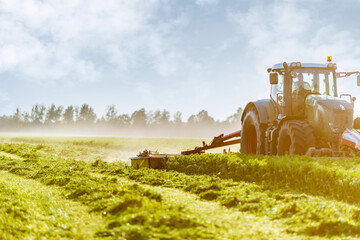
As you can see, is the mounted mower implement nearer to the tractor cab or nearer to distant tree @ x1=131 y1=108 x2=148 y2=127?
the tractor cab

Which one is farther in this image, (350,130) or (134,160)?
(134,160)

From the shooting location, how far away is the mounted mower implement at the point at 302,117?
11.0 m

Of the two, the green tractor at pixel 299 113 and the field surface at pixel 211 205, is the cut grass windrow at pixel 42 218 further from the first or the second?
the green tractor at pixel 299 113

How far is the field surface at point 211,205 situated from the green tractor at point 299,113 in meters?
1.38

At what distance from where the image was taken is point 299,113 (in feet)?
41.2

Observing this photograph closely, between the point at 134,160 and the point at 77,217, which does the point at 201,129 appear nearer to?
the point at 134,160

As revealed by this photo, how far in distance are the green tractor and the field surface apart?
1.38 m

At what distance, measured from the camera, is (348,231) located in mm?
6227

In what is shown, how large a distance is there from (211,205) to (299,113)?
19.4 ft

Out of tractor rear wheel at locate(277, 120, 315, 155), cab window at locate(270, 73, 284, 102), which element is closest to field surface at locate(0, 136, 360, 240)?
tractor rear wheel at locate(277, 120, 315, 155)

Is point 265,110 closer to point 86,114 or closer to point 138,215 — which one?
point 138,215

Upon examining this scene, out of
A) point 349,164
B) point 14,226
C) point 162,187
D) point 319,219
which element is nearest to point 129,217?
point 14,226

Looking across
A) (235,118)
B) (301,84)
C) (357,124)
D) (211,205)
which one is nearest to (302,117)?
(301,84)

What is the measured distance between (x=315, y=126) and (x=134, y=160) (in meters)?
8.55
